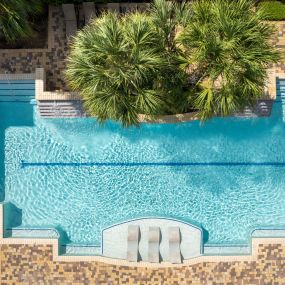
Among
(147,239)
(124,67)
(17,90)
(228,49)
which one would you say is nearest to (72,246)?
(147,239)

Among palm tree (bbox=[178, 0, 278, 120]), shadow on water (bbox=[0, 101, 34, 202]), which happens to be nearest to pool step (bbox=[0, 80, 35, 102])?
shadow on water (bbox=[0, 101, 34, 202])

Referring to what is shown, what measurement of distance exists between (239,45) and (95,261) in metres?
9.28

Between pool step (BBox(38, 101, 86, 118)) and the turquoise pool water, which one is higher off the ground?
pool step (BBox(38, 101, 86, 118))

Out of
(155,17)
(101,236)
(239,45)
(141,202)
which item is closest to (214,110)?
(239,45)

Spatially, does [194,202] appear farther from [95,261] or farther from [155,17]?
[155,17]

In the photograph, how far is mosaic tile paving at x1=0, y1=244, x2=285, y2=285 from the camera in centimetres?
1547

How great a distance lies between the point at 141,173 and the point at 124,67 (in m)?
5.05

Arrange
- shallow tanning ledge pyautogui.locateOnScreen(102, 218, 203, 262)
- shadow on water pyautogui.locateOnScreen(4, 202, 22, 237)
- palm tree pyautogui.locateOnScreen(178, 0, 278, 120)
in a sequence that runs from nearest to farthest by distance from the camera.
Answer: palm tree pyautogui.locateOnScreen(178, 0, 278, 120) → shallow tanning ledge pyautogui.locateOnScreen(102, 218, 203, 262) → shadow on water pyautogui.locateOnScreen(4, 202, 22, 237)

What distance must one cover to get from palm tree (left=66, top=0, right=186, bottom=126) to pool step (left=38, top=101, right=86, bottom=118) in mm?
1943

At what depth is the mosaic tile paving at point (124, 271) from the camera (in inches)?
609

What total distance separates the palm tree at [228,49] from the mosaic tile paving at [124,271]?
20.5ft

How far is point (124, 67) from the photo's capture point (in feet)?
40.5

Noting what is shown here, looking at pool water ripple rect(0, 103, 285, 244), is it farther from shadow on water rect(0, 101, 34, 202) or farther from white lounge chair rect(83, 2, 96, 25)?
white lounge chair rect(83, 2, 96, 25)

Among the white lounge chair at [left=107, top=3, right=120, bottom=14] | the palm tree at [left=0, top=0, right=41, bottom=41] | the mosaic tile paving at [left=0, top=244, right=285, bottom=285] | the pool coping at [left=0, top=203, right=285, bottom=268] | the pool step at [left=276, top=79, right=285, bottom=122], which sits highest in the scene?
the white lounge chair at [left=107, top=3, right=120, bottom=14]
